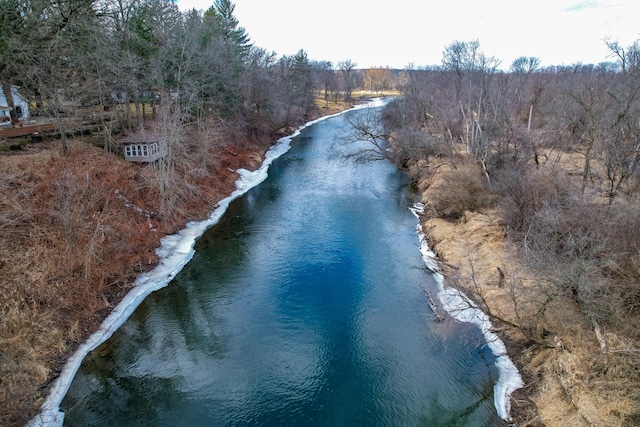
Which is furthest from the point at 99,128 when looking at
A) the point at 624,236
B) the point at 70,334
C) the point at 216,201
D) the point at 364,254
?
the point at 624,236

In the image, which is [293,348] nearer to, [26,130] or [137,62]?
[26,130]

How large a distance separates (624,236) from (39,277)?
20.6 meters

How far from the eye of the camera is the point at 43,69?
70.0ft

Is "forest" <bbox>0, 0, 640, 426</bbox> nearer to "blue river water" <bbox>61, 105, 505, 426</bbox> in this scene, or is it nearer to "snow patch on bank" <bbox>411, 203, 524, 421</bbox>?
"snow patch on bank" <bbox>411, 203, 524, 421</bbox>

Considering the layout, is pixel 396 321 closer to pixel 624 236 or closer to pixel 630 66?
pixel 624 236

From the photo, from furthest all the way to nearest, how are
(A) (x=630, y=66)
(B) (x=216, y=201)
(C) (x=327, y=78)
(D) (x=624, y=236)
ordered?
(C) (x=327, y=78)
(B) (x=216, y=201)
(A) (x=630, y=66)
(D) (x=624, y=236)

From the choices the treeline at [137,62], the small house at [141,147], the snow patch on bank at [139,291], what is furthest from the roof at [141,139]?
the snow patch on bank at [139,291]

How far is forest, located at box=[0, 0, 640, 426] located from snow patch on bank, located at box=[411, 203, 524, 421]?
0.44 metres

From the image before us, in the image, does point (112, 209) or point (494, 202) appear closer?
point (112, 209)

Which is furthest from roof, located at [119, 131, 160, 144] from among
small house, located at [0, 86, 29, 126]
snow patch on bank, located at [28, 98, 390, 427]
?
small house, located at [0, 86, 29, 126]

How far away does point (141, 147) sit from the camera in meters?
24.9

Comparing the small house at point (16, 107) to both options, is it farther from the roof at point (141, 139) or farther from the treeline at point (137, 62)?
the roof at point (141, 139)

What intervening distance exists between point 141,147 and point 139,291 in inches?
462

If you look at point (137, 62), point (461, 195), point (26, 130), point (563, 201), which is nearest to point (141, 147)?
point (26, 130)
